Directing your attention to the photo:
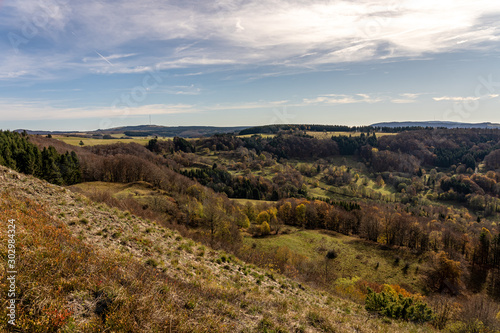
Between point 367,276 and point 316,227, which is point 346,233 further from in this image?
point 367,276

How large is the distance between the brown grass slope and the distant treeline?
4823cm

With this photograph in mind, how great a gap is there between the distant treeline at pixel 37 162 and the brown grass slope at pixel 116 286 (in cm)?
4823

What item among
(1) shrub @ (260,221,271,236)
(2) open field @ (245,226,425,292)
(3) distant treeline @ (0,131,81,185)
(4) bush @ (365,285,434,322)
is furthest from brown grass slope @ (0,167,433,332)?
(1) shrub @ (260,221,271,236)

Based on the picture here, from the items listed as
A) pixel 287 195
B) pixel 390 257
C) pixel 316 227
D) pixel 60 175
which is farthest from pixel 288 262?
pixel 287 195

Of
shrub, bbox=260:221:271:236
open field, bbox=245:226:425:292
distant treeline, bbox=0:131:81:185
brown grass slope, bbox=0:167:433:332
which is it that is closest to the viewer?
brown grass slope, bbox=0:167:433:332

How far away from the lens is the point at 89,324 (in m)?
7.05

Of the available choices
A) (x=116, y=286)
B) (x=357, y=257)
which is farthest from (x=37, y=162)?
(x=357, y=257)

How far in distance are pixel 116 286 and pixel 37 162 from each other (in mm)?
71159

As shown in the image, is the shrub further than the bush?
Yes

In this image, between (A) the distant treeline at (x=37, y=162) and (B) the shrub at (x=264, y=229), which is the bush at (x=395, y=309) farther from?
(A) the distant treeline at (x=37, y=162)

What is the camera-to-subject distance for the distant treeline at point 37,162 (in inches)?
2105

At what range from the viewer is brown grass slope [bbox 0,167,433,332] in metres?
7.29

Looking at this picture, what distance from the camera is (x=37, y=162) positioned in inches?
2339

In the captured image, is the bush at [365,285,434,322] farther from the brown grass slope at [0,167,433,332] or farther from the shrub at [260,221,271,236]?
the shrub at [260,221,271,236]
